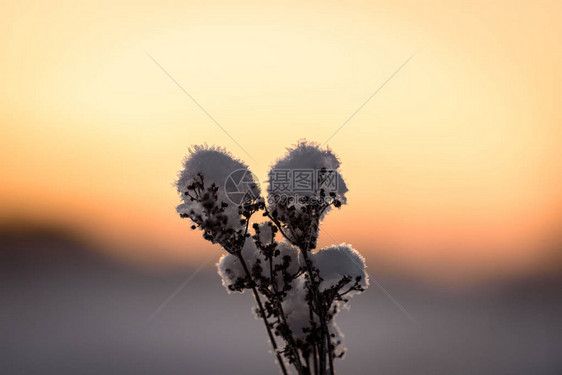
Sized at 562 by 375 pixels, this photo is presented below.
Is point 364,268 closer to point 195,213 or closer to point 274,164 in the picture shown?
point 274,164

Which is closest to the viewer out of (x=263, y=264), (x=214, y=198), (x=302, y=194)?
(x=214, y=198)

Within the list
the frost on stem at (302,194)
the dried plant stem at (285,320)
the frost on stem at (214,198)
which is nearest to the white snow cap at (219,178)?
the frost on stem at (214,198)

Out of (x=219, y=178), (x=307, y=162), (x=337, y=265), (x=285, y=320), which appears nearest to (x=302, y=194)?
(x=307, y=162)

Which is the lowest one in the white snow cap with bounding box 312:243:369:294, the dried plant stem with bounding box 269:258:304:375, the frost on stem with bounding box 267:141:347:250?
the dried plant stem with bounding box 269:258:304:375

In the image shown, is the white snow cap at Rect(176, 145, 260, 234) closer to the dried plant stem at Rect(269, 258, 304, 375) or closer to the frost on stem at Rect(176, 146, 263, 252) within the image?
the frost on stem at Rect(176, 146, 263, 252)

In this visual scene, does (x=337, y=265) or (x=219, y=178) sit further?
(x=337, y=265)

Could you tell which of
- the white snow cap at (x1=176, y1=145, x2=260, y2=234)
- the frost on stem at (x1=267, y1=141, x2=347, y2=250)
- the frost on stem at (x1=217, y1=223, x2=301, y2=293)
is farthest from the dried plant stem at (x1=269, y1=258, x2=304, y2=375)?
the white snow cap at (x1=176, y1=145, x2=260, y2=234)

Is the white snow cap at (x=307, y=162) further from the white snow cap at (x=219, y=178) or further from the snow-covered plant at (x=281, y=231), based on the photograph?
the white snow cap at (x=219, y=178)

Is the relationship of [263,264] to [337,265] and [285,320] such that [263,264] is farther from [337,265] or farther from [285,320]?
[337,265]
